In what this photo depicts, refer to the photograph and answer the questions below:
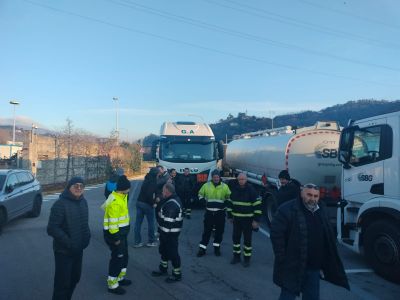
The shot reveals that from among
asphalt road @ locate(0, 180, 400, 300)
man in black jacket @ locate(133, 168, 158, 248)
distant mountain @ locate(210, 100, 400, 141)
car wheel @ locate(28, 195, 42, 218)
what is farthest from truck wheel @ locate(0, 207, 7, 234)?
distant mountain @ locate(210, 100, 400, 141)

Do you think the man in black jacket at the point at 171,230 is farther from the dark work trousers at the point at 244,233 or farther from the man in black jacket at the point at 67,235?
A: the man in black jacket at the point at 67,235

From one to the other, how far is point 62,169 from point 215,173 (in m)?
21.0

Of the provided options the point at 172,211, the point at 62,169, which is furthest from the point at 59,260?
the point at 62,169

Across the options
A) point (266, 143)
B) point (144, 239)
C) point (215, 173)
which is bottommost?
point (144, 239)

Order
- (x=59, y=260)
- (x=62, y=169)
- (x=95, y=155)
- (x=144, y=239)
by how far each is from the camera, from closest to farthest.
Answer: (x=59, y=260) → (x=144, y=239) → (x=62, y=169) → (x=95, y=155)

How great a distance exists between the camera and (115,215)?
5.57m

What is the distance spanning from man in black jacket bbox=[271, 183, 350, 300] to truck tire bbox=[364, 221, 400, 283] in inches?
108

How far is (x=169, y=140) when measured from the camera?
14836 millimetres

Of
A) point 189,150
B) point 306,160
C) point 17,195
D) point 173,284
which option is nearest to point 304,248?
point 173,284

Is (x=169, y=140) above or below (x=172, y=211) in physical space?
above

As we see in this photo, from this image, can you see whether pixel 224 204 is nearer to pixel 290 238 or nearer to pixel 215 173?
pixel 215 173

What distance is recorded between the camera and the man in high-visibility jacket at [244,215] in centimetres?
711

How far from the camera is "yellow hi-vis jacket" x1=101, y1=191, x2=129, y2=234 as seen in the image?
218 inches

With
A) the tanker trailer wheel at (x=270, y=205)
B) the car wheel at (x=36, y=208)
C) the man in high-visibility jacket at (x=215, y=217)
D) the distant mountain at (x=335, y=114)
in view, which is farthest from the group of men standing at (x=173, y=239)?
the distant mountain at (x=335, y=114)
